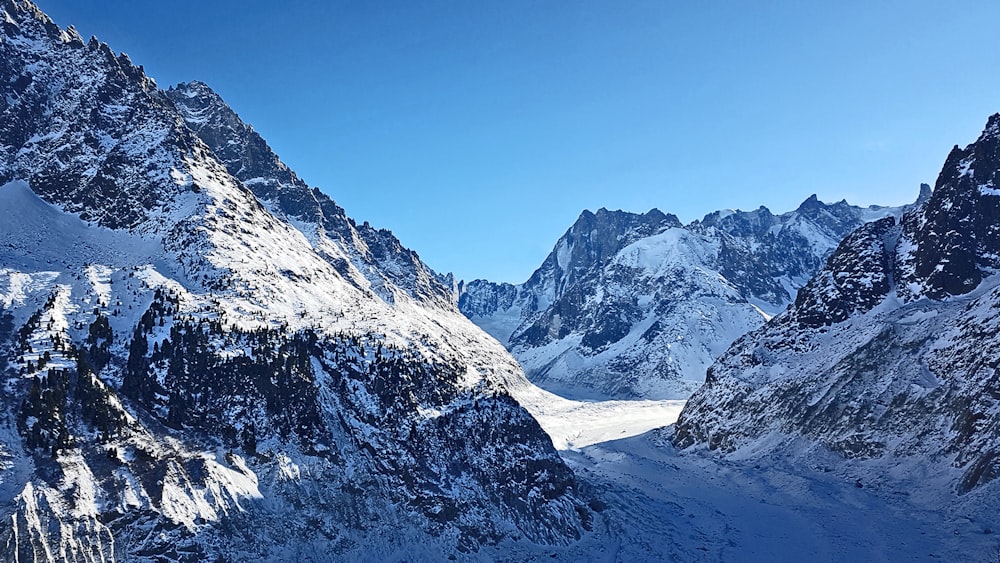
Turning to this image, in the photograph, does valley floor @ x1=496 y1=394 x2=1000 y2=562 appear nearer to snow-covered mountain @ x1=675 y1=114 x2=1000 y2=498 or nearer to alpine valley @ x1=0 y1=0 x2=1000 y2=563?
alpine valley @ x1=0 y1=0 x2=1000 y2=563

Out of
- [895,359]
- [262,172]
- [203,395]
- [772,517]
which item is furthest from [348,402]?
[262,172]

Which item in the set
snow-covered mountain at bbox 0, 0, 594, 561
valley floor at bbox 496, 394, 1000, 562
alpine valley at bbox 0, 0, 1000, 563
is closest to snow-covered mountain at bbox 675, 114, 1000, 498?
alpine valley at bbox 0, 0, 1000, 563

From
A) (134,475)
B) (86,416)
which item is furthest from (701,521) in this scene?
(86,416)

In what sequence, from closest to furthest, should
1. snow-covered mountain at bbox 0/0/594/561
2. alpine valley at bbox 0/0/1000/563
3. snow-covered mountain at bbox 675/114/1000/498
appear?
snow-covered mountain at bbox 0/0/594/561 → alpine valley at bbox 0/0/1000/563 → snow-covered mountain at bbox 675/114/1000/498

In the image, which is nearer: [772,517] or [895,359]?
[772,517]

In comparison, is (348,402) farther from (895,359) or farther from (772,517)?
(895,359)

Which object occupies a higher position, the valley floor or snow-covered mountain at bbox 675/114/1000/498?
snow-covered mountain at bbox 675/114/1000/498
